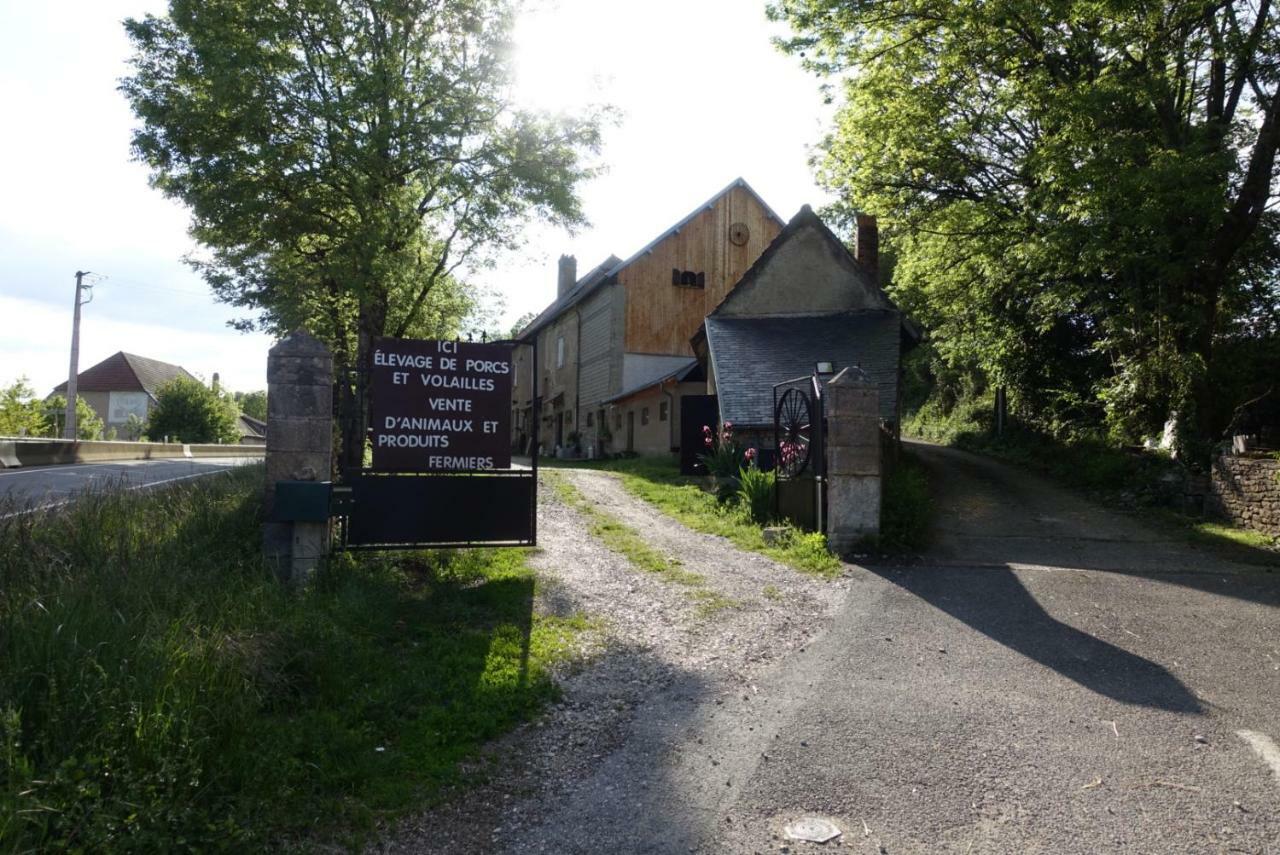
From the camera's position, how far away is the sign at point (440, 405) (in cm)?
769

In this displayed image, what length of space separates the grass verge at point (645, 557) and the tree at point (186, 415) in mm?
42147

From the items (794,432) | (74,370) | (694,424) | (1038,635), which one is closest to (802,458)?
(794,432)

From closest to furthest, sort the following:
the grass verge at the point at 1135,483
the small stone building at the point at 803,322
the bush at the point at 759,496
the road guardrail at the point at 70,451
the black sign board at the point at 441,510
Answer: the black sign board at the point at 441,510 < the grass verge at the point at 1135,483 < the bush at the point at 759,496 < the small stone building at the point at 803,322 < the road guardrail at the point at 70,451

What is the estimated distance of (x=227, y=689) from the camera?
13.4 feet

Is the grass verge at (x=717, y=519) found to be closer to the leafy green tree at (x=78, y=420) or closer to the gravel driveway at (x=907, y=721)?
the gravel driveway at (x=907, y=721)

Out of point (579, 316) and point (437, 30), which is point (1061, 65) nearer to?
point (437, 30)

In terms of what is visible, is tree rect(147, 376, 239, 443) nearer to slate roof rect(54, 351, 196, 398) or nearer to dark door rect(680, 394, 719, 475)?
slate roof rect(54, 351, 196, 398)

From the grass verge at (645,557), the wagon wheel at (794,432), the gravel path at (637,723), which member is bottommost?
the gravel path at (637,723)

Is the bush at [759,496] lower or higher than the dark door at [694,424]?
lower

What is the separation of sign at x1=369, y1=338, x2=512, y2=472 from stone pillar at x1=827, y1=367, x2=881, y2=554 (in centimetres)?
396

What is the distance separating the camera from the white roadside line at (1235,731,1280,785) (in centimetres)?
430

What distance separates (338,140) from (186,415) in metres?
40.8

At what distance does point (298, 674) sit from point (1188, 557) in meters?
10.1

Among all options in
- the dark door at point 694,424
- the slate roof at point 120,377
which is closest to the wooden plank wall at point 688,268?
the dark door at point 694,424
